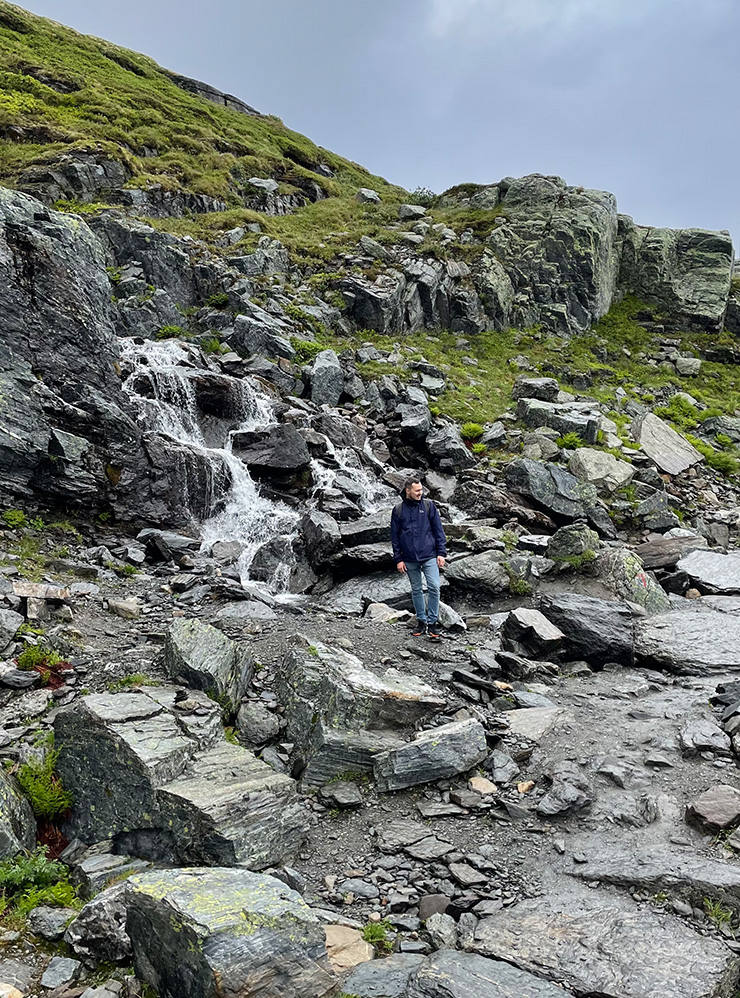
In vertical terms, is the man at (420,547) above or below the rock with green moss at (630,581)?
above

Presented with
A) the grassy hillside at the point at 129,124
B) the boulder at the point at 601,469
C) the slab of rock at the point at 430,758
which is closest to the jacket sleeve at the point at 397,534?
the slab of rock at the point at 430,758

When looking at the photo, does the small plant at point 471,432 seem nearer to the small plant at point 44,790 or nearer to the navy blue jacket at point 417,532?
the navy blue jacket at point 417,532

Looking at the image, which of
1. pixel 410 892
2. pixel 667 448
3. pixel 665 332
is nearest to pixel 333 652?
pixel 410 892

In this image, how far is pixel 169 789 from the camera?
19.1 feet

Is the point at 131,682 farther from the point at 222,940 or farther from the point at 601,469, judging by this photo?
the point at 601,469

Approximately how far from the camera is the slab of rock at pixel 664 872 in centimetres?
479

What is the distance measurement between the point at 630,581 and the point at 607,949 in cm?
927

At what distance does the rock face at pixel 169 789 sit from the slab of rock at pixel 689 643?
6933 millimetres

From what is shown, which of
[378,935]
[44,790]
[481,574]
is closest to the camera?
[378,935]

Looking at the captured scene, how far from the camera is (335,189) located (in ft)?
178

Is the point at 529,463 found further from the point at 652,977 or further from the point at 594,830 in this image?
the point at 652,977

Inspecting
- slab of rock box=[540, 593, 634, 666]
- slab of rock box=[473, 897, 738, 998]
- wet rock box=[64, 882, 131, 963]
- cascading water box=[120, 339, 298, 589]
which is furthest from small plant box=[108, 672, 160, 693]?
cascading water box=[120, 339, 298, 589]

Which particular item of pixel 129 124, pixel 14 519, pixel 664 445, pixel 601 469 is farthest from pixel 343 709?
pixel 129 124

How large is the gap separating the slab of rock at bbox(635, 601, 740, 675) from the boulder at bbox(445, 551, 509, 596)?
10.3 ft
